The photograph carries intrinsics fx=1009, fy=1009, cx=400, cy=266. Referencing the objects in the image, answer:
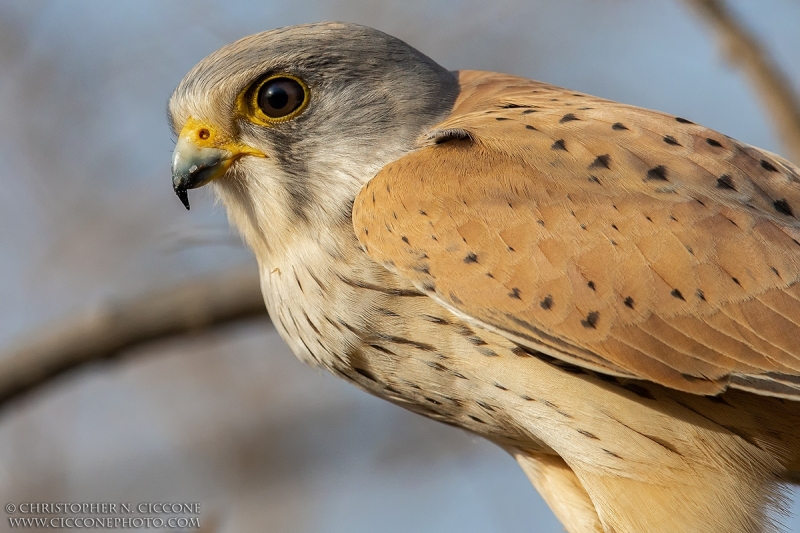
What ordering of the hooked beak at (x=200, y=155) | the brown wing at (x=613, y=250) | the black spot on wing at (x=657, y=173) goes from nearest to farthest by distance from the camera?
1. the brown wing at (x=613, y=250)
2. the black spot on wing at (x=657, y=173)
3. the hooked beak at (x=200, y=155)

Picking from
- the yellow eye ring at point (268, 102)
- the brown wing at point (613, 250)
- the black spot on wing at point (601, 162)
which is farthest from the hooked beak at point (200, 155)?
the black spot on wing at point (601, 162)

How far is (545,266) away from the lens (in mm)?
3391

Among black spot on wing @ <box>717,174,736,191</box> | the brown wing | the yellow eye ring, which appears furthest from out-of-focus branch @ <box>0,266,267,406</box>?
black spot on wing @ <box>717,174,736,191</box>

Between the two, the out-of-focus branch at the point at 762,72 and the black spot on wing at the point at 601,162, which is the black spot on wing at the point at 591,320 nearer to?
the black spot on wing at the point at 601,162

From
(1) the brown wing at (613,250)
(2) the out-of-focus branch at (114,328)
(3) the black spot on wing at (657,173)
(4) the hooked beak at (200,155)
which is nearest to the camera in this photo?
(1) the brown wing at (613,250)

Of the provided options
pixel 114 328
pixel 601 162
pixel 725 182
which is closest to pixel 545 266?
pixel 601 162

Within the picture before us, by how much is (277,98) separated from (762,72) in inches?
104

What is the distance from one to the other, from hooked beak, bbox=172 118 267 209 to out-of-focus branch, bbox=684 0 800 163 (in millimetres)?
2652

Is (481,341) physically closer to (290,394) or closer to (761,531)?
(761,531)

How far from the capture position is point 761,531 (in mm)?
3498

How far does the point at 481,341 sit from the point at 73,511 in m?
3.31

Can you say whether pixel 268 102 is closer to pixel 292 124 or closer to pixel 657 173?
pixel 292 124

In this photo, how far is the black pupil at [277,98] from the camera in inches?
153

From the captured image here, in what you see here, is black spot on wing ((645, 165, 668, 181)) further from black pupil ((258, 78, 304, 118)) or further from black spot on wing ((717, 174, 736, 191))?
black pupil ((258, 78, 304, 118))
